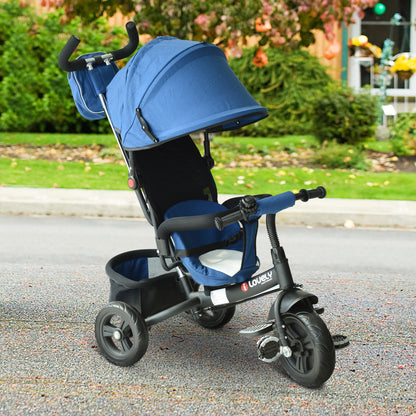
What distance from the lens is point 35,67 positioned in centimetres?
1357

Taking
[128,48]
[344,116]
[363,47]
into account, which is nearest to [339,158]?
[344,116]

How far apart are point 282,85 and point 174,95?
420 inches

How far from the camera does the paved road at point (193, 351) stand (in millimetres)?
3355

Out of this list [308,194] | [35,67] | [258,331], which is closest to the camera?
[258,331]

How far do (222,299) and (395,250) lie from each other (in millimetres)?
3528

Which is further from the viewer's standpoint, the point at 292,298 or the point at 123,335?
the point at 123,335

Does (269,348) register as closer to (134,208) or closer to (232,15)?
(134,208)

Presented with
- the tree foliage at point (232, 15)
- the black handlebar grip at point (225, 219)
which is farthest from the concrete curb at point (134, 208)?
the black handlebar grip at point (225, 219)

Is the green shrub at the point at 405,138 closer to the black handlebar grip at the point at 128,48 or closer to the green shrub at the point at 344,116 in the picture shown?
the green shrub at the point at 344,116

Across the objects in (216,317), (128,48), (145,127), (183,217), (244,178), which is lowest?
(244,178)

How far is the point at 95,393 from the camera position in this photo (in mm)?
3447

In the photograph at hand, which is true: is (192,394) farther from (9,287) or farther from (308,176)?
(308,176)

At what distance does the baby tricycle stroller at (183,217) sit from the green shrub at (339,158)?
264 inches

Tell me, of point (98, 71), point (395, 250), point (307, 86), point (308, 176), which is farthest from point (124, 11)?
point (98, 71)
